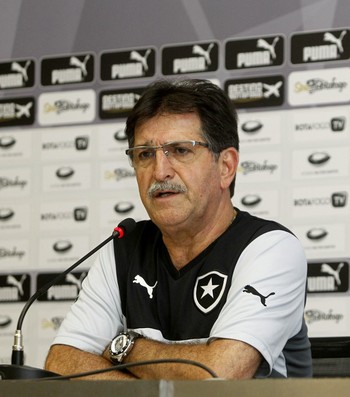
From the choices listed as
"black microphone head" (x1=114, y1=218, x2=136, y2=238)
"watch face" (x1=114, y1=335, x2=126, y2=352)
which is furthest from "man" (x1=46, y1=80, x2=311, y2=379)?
"black microphone head" (x1=114, y1=218, x2=136, y2=238)

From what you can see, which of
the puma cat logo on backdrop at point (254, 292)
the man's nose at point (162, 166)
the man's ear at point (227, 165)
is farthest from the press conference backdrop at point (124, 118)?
the puma cat logo on backdrop at point (254, 292)

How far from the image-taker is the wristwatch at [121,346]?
2727 millimetres

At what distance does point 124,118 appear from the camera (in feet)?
14.8

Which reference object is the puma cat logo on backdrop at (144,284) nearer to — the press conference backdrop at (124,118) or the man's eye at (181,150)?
the man's eye at (181,150)

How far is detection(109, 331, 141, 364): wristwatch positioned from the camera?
273 centimetres

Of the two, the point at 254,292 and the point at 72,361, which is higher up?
the point at 254,292

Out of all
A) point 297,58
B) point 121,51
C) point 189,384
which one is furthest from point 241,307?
point 121,51

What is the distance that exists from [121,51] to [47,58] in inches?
15.5

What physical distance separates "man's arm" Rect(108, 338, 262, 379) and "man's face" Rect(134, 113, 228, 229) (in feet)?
1.46

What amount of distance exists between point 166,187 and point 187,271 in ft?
0.85

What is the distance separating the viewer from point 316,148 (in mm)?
4133

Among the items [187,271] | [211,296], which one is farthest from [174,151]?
[211,296]

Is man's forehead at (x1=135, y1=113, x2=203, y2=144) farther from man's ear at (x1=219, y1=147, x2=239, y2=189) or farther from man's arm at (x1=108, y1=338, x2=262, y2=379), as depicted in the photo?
man's arm at (x1=108, y1=338, x2=262, y2=379)

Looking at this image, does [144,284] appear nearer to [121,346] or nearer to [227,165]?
[121,346]
